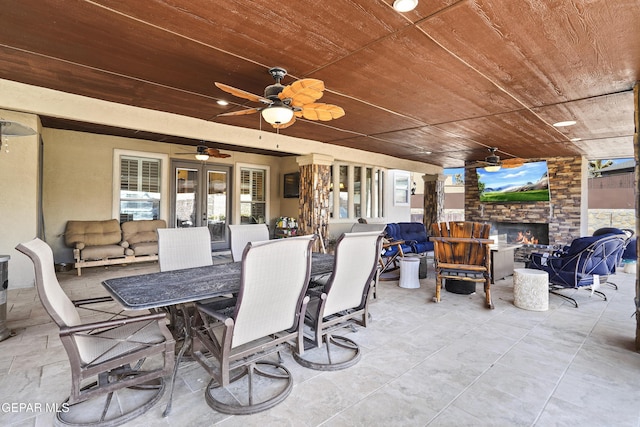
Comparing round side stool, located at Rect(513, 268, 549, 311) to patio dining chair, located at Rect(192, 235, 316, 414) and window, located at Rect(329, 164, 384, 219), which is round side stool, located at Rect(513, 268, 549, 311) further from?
window, located at Rect(329, 164, 384, 219)

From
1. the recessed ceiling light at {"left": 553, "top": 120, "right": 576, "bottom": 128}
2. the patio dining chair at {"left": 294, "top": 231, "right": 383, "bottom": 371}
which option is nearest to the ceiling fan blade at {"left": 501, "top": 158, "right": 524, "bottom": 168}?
the recessed ceiling light at {"left": 553, "top": 120, "right": 576, "bottom": 128}

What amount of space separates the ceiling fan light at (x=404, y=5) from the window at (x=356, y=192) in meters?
6.28

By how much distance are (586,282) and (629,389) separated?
2.46 metres

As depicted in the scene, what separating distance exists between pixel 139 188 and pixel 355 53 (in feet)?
19.6

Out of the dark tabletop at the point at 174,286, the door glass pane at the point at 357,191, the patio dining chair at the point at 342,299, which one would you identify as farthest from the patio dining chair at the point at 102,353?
the door glass pane at the point at 357,191

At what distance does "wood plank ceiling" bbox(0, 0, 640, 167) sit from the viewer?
A: 219cm

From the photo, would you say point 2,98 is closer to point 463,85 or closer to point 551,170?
point 463,85

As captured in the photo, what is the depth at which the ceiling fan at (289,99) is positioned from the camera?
2537mm

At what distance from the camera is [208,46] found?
266 cm

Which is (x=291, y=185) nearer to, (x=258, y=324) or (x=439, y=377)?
(x=439, y=377)

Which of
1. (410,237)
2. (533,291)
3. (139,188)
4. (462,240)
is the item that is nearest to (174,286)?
(462,240)

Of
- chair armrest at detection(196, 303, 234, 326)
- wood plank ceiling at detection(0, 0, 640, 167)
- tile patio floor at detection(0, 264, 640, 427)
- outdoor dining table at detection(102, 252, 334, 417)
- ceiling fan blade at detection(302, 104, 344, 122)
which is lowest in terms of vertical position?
tile patio floor at detection(0, 264, 640, 427)

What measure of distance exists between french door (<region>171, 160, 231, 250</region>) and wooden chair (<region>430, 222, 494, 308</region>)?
5463 millimetres

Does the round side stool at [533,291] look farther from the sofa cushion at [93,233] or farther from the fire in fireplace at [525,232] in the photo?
the sofa cushion at [93,233]
